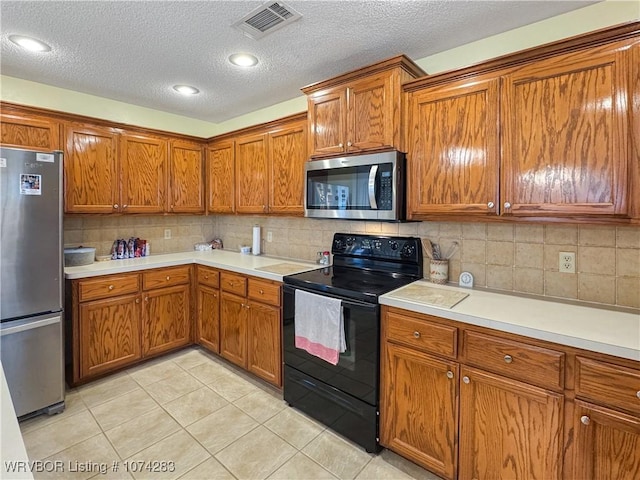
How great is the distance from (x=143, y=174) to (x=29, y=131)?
2.87 feet

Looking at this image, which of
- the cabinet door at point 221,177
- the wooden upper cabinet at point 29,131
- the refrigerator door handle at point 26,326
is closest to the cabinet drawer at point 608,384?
the cabinet door at point 221,177

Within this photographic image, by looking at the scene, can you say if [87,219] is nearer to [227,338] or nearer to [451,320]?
[227,338]

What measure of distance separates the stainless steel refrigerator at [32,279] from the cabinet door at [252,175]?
1456 mm

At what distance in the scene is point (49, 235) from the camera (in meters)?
2.28

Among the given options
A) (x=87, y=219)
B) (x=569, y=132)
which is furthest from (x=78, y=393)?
(x=569, y=132)

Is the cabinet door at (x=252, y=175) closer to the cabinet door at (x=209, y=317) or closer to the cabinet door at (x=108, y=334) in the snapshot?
the cabinet door at (x=209, y=317)

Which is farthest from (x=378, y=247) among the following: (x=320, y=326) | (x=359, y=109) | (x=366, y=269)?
(x=359, y=109)

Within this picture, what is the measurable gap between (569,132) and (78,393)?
3682mm

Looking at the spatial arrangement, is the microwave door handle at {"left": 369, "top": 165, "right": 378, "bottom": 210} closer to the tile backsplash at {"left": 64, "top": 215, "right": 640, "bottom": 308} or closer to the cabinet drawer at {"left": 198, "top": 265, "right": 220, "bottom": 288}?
the tile backsplash at {"left": 64, "top": 215, "right": 640, "bottom": 308}

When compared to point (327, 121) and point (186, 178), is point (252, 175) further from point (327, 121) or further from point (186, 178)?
point (327, 121)

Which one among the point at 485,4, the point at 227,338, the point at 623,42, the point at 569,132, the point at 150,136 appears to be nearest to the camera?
the point at 623,42

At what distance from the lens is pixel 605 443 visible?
1303 mm

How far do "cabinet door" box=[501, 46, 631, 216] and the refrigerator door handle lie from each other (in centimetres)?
303

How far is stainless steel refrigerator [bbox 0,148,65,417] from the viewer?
2127 millimetres
